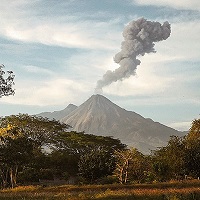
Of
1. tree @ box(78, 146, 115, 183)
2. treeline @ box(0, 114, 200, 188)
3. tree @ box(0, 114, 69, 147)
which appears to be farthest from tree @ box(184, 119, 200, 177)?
tree @ box(0, 114, 69, 147)

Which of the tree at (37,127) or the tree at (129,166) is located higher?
the tree at (37,127)

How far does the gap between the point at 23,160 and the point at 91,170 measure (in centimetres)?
963

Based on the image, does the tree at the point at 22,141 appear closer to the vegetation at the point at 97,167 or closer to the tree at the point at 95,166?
the vegetation at the point at 97,167

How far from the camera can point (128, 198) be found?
23.6 m

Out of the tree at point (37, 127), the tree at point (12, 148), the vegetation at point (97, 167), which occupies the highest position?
the tree at point (37, 127)

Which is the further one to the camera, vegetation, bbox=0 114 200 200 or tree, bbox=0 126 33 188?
tree, bbox=0 126 33 188

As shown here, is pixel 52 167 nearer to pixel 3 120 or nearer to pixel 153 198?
pixel 3 120

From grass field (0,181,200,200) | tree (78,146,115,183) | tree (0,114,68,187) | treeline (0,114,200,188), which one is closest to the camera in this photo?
grass field (0,181,200,200)

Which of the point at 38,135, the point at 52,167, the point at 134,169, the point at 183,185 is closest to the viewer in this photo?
the point at 183,185

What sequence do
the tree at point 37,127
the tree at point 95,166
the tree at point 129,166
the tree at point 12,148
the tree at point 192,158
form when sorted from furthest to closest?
the tree at point 37,127, the tree at point 95,166, the tree at point 129,166, the tree at point 192,158, the tree at point 12,148

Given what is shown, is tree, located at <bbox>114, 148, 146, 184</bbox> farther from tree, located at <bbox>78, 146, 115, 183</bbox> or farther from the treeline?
tree, located at <bbox>78, 146, 115, 183</bbox>

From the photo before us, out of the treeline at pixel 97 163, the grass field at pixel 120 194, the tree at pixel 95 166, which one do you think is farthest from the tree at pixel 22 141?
the grass field at pixel 120 194

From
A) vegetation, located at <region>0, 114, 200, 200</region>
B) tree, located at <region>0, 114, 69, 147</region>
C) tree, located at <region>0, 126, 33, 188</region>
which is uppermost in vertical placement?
tree, located at <region>0, 114, 69, 147</region>

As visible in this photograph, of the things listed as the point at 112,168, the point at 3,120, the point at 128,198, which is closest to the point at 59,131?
the point at 3,120
